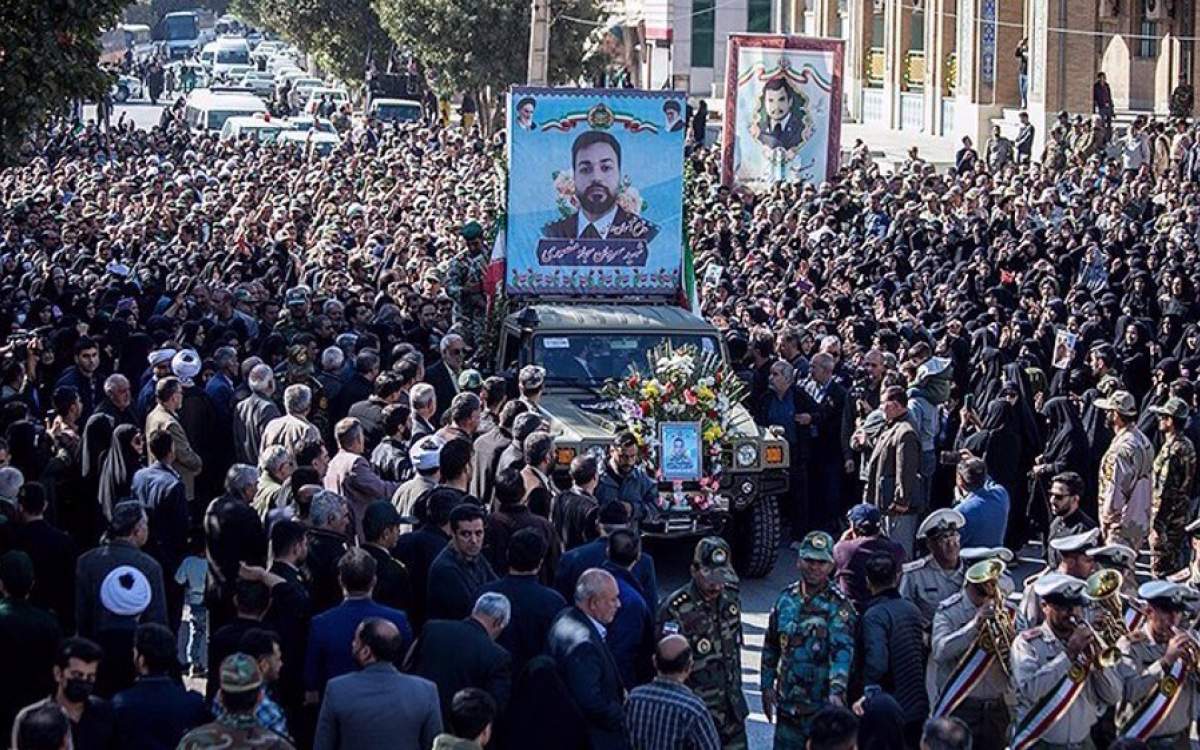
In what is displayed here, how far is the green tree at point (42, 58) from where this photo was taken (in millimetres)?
17281

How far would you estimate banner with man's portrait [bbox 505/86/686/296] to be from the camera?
19484 millimetres

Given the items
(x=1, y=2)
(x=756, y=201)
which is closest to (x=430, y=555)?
(x=1, y=2)

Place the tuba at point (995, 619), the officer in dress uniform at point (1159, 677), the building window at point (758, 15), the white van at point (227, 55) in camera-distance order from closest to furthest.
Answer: the officer in dress uniform at point (1159, 677) < the tuba at point (995, 619) < the building window at point (758, 15) < the white van at point (227, 55)

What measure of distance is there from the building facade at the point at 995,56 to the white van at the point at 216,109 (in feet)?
47.6

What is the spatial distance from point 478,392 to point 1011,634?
6.84 meters

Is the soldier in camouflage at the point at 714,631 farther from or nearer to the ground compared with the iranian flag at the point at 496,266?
nearer to the ground

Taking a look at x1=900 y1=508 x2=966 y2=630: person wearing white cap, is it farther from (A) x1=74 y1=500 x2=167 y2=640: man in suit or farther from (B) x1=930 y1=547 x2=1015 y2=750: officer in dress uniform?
(A) x1=74 y1=500 x2=167 y2=640: man in suit

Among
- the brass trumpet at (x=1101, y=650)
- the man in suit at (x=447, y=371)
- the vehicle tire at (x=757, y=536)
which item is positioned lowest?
the vehicle tire at (x=757, y=536)

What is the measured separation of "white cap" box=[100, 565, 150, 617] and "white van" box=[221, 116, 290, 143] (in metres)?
36.3

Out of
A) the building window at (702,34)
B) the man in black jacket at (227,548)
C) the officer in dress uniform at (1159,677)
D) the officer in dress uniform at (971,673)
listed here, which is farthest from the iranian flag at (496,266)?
the building window at (702,34)

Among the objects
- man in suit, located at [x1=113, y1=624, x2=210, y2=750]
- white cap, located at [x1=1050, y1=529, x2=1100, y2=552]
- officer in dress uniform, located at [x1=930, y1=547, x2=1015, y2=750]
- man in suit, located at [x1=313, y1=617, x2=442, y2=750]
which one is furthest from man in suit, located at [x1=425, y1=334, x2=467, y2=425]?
man in suit, located at [x1=113, y1=624, x2=210, y2=750]

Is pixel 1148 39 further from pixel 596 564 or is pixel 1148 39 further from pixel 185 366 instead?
pixel 596 564

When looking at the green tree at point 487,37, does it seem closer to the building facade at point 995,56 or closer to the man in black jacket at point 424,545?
the building facade at point 995,56

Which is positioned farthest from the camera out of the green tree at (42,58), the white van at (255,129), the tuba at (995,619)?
the white van at (255,129)
